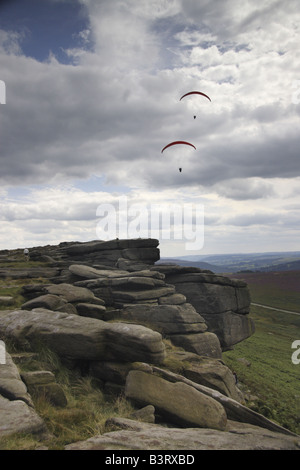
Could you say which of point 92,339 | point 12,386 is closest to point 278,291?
point 92,339

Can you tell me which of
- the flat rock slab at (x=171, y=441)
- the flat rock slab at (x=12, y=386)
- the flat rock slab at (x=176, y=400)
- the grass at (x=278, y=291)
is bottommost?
the grass at (x=278, y=291)

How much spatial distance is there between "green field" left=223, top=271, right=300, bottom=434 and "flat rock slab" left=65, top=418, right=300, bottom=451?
1456 centimetres

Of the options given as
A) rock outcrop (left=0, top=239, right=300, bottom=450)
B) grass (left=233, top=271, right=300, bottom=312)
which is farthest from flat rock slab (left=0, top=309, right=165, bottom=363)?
grass (left=233, top=271, right=300, bottom=312)

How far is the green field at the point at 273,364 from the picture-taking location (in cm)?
2470

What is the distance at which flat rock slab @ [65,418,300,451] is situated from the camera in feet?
27.8

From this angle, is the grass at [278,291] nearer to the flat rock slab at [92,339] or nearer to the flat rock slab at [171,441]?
the flat rock slab at [92,339]

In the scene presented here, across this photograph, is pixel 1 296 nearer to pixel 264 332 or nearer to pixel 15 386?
pixel 15 386

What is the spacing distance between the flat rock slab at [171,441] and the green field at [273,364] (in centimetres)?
1456

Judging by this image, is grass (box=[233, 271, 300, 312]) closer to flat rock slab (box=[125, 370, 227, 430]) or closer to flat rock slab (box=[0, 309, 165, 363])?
flat rock slab (box=[0, 309, 165, 363])

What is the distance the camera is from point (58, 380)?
1445 cm

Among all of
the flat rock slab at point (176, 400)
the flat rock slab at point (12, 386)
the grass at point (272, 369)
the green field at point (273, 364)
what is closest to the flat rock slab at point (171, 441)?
the flat rock slab at point (176, 400)

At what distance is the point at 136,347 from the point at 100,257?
70.5ft

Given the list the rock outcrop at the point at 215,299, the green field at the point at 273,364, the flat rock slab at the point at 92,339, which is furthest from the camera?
the rock outcrop at the point at 215,299
